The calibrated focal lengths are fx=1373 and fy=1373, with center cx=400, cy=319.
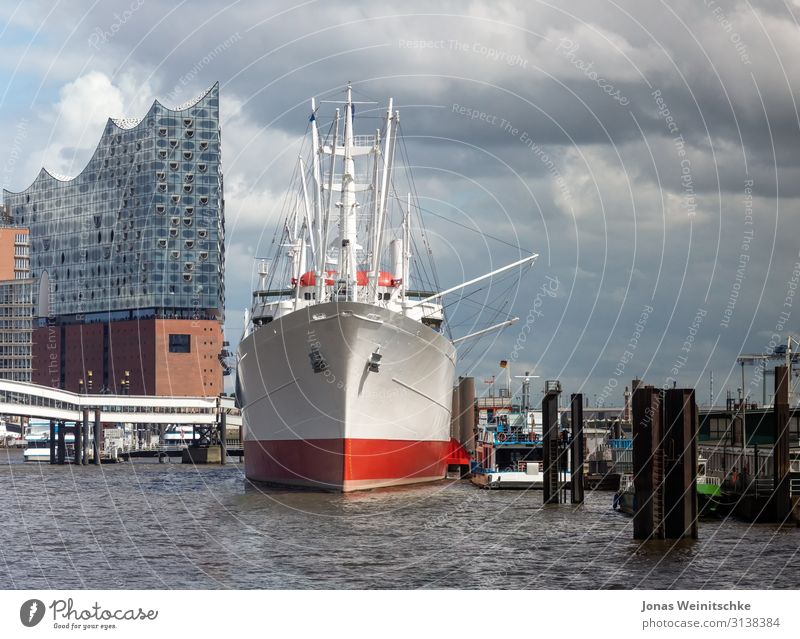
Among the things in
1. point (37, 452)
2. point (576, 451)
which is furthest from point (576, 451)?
point (37, 452)

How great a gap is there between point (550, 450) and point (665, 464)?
23.4 meters

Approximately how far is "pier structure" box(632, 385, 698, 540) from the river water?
2.86 feet

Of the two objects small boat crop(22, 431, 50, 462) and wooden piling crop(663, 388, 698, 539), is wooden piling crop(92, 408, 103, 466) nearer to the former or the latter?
small boat crop(22, 431, 50, 462)

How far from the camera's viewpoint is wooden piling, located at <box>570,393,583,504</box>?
224ft

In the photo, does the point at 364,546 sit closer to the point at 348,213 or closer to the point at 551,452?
the point at 551,452

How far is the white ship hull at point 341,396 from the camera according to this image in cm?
6956

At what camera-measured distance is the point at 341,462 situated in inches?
2704

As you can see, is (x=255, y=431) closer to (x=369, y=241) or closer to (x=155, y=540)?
(x=369, y=241)

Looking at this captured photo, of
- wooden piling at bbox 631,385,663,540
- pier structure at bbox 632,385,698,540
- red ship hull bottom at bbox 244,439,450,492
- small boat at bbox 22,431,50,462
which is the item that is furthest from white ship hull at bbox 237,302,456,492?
small boat at bbox 22,431,50,462

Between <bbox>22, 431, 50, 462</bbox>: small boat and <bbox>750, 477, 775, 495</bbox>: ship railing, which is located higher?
<bbox>750, 477, 775, 495</bbox>: ship railing

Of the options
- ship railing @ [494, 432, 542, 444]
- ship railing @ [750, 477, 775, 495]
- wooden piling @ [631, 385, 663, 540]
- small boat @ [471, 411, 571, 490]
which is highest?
wooden piling @ [631, 385, 663, 540]

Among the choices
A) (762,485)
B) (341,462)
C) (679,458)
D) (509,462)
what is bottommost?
(509,462)

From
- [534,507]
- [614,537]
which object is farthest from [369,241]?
[614,537]

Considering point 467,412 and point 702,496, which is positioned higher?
point 467,412
